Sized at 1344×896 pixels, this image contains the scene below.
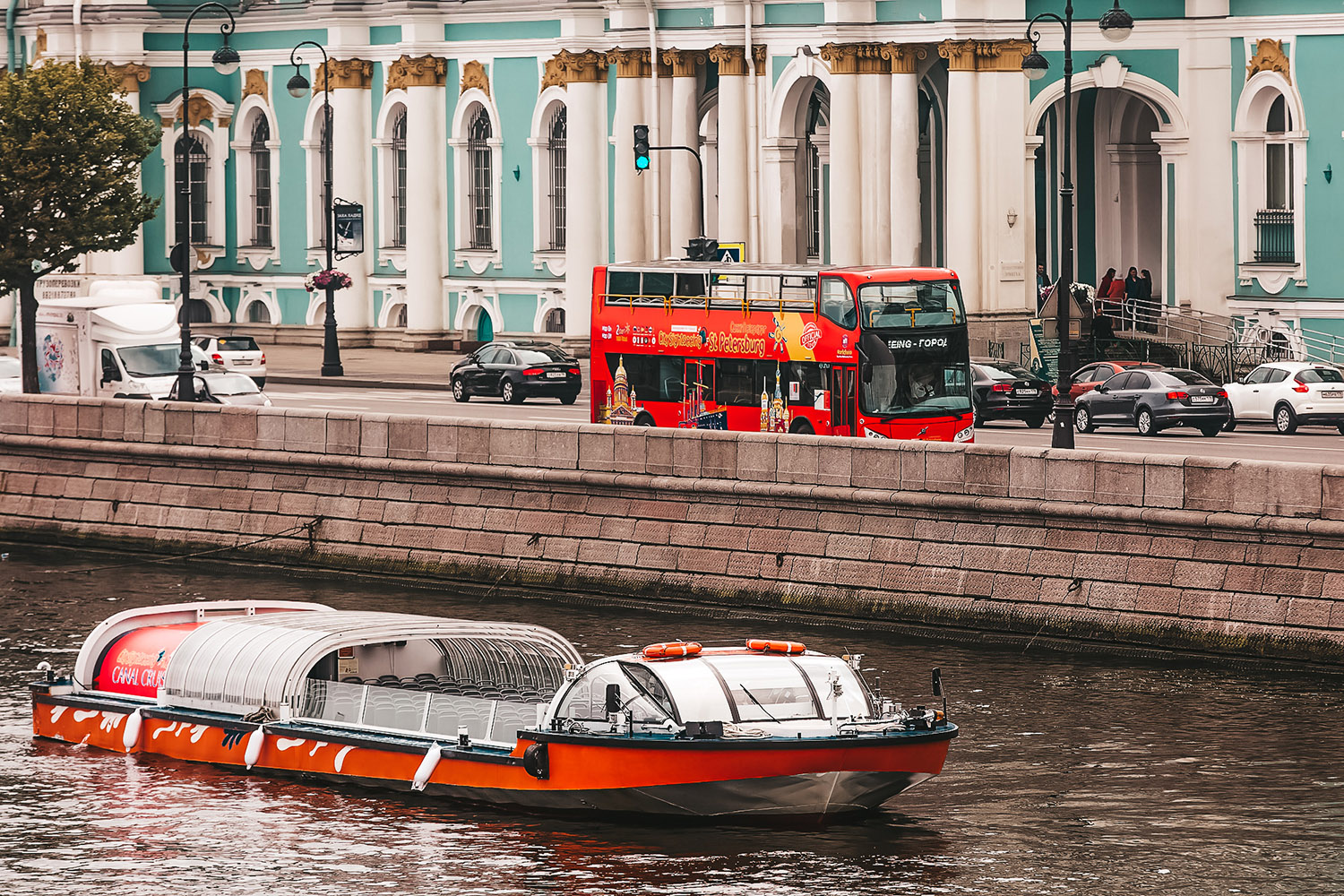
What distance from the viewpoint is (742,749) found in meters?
22.2

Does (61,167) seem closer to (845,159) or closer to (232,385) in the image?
(232,385)

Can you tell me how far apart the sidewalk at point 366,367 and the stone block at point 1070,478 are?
28688 millimetres

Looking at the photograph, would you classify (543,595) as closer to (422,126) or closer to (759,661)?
(759,661)

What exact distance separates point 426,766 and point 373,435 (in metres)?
15.0

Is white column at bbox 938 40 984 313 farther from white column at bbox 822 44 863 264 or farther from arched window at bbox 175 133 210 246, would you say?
arched window at bbox 175 133 210 246

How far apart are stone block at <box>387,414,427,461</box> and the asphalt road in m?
1.69

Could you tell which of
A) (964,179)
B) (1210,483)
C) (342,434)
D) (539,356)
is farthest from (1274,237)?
(1210,483)

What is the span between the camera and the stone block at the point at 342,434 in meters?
38.7

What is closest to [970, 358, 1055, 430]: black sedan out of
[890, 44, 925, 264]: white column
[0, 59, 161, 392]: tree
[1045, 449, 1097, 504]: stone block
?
[890, 44, 925, 264]: white column

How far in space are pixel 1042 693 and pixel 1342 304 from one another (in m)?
27.4

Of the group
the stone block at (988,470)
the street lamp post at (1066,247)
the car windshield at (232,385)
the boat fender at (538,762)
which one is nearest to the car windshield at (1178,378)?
the street lamp post at (1066,247)

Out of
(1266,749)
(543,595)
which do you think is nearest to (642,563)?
(543,595)

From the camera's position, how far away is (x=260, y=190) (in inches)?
2926

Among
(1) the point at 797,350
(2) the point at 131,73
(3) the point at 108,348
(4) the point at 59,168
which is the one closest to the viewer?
(1) the point at 797,350
